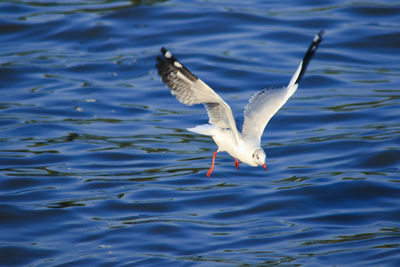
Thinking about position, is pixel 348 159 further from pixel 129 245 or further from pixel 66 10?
pixel 66 10

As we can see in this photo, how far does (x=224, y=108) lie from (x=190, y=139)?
450 centimetres

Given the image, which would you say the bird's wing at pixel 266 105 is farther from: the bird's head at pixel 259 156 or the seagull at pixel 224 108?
the bird's head at pixel 259 156

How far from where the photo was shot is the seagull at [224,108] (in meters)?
7.14

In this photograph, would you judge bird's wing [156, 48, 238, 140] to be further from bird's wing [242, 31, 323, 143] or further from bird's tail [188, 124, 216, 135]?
bird's wing [242, 31, 323, 143]

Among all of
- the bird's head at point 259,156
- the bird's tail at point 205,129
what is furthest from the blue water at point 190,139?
the bird's tail at point 205,129

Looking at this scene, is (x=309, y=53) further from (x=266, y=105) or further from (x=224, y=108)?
(x=224, y=108)

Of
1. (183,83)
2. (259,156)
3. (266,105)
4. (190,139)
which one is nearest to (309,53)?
(266,105)

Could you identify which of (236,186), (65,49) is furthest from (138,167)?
(65,49)

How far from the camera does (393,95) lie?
13.1 metres

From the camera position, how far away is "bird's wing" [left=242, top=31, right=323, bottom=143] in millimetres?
8586

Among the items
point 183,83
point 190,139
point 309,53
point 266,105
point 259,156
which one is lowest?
point 190,139

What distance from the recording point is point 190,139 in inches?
471

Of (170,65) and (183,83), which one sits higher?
(170,65)

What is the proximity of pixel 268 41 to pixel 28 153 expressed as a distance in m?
6.84
